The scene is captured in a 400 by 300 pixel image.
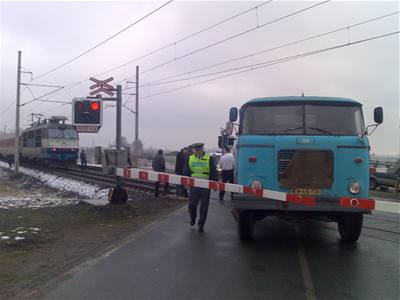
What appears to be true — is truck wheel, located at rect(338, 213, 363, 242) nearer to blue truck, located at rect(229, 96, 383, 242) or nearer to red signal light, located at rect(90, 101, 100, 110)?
blue truck, located at rect(229, 96, 383, 242)

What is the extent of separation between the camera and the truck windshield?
8625 millimetres

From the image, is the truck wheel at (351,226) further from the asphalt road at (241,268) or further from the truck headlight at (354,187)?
the truck headlight at (354,187)

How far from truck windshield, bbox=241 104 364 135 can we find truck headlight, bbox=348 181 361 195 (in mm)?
937

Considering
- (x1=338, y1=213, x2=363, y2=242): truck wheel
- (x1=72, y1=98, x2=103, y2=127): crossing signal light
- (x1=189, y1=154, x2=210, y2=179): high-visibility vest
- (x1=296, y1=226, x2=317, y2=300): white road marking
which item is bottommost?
(x1=296, y1=226, x2=317, y2=300): white road marking

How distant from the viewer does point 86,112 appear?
1284 centimetres

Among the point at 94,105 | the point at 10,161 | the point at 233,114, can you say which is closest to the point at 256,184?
the point at 233,114

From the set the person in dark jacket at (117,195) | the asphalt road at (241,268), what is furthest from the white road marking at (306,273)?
the person in dark jacket at (117,195)

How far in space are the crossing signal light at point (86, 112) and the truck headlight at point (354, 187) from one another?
7.16m

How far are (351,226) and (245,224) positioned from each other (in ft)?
6.47

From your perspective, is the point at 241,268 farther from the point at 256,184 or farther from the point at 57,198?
the point at 57,198

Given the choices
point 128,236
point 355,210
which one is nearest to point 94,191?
point 128,236

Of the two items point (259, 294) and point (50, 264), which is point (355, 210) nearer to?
point (259, 294)

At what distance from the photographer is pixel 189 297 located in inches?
A: 227

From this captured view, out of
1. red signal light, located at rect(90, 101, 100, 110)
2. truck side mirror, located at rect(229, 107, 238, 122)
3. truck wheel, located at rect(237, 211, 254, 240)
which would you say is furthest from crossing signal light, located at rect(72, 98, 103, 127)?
truck wheel, located at rect(237, 211, 254, 240)
